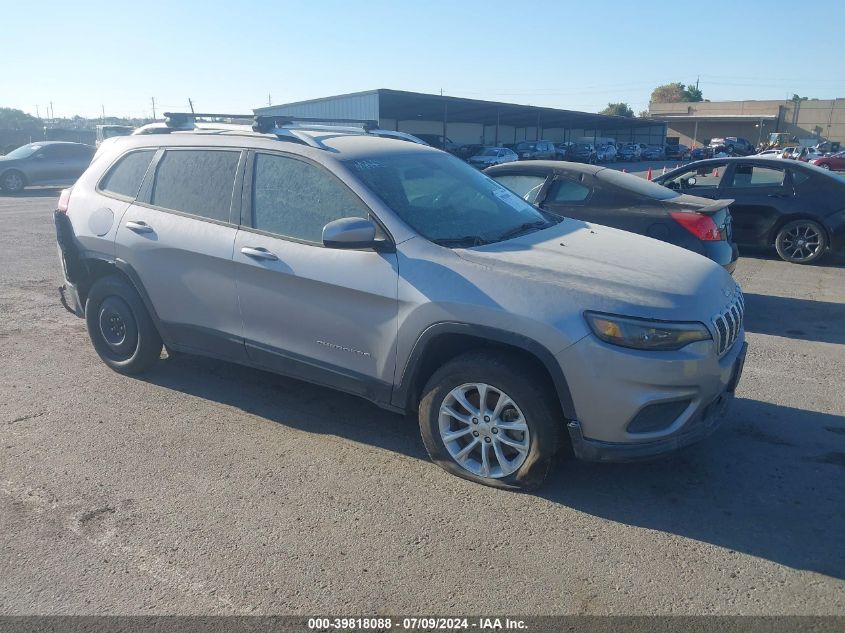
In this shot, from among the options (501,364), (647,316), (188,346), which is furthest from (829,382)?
(188,346)

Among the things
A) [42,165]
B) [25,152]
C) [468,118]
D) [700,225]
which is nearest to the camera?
[700,225]

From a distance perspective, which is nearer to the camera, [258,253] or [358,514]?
[358,514]

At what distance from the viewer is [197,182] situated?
4840mm

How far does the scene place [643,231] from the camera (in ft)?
24.4

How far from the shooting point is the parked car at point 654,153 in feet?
200

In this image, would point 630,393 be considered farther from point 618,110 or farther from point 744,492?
point 618,110

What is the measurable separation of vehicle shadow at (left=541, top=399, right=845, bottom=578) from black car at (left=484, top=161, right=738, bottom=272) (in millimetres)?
2994

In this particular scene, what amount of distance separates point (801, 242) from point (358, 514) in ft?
29.0

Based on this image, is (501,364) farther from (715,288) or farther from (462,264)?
(715,288)

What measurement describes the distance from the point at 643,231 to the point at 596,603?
5204 millimetres

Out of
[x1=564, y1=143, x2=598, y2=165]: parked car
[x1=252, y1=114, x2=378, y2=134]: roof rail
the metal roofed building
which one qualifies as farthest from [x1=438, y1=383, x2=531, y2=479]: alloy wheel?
[x1=564, y1=143, x2=598, y2=165]: parked car

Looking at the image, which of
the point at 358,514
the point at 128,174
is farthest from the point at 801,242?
the point at 128,174

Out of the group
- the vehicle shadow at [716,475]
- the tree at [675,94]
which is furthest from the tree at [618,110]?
the vehicle shadow at [716,475]

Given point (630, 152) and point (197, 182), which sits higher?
point (630, 152)
